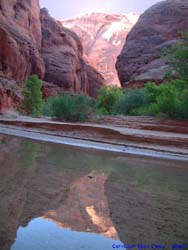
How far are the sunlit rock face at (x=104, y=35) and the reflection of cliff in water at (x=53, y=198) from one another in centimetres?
8807

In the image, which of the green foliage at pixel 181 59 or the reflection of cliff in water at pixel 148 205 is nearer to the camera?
the reflection of cliff in water at pixel 148 205

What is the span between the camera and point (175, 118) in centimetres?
1714

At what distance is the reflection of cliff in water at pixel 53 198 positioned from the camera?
10.9 feet

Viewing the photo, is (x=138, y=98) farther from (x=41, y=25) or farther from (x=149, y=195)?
(x=41, y=25)

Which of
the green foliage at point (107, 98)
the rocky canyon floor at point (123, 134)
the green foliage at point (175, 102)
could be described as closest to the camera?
the rocky canyon floor at point (123, 134)

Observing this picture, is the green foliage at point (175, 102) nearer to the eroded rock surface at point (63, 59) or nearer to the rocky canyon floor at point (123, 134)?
the rocky canyon floor at point (123, 134)

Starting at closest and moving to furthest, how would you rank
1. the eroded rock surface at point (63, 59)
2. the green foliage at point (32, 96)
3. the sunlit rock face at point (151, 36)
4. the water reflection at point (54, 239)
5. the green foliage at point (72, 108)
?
the water reflection at point (54, 239) → the green foliage at point (72, 108) → the green foliage at point (32, 96) → the sunlit rock face at point (151, 36) → the eroded rock surface at point (63, 59)

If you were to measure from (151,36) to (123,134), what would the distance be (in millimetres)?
29107

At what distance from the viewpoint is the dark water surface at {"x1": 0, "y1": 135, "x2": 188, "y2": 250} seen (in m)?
2.97

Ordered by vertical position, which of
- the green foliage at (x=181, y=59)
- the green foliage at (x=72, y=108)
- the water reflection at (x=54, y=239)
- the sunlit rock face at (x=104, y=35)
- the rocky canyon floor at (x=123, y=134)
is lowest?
the rocky canyon floor at (x=123, y=134)

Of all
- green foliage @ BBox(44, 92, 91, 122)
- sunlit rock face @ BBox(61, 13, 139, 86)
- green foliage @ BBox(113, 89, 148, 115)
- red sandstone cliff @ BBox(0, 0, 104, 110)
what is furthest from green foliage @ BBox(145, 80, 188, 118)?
sunlit rock face @ BBox(61, 13, 139, 86)

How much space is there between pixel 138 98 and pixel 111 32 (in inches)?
3609

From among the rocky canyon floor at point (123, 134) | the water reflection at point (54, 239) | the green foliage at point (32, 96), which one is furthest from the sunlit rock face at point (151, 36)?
the water reflection at point (54, 239)

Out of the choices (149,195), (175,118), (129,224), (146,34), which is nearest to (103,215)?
(129,224)
